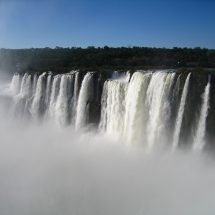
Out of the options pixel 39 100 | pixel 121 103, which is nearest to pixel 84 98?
pixel 121 103

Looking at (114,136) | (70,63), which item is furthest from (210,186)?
(70,63)

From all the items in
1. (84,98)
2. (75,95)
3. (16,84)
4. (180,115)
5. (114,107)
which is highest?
(16,84)

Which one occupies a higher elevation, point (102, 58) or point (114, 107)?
point (102, 58)

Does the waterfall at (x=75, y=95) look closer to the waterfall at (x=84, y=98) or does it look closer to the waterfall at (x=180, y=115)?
the waterfall at (x=84, y=98)

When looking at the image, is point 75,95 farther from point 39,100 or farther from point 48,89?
point 39,100

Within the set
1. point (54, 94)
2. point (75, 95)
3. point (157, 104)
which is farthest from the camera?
point (54, 94)

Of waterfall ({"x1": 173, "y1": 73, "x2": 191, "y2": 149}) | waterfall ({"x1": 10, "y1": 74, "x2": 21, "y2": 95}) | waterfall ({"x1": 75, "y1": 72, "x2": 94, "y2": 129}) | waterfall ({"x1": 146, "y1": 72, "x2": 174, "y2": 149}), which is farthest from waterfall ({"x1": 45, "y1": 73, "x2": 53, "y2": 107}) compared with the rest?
waterfall ({"x1": 173, "y1": 73, "x2": 191, "y2": 149})

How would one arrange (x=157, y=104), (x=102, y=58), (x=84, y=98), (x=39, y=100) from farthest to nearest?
(x=102, y=58) < (x=39, y=100) < (x=84, y=98) < (x=157, y=104)

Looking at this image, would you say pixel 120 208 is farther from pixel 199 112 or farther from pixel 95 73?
pixel 95 73

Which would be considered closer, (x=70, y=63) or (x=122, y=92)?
(x=122, y=92)
